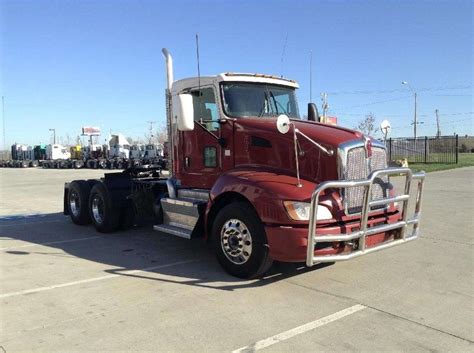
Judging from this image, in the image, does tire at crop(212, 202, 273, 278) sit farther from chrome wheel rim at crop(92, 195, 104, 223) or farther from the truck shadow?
chrome wheel rim at crop(92, 195, 104, 223)

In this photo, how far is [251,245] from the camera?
218 inches

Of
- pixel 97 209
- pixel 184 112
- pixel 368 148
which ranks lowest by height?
pixel 97 209

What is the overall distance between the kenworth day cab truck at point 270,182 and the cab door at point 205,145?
0.02m

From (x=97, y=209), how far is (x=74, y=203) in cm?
119

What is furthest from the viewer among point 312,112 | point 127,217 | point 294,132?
point 127,217

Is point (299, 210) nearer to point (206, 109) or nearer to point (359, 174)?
point (359, 174)

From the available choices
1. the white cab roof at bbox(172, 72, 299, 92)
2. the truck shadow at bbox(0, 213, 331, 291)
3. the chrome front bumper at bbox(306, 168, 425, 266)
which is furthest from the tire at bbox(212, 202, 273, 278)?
the white cab roof at bbox(172, 72, 299, 92)

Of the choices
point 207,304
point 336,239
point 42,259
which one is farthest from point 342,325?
point 42,259

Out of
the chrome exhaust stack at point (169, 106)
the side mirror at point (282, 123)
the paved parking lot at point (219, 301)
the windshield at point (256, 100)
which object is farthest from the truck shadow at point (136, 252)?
the windshield at point (256, 100)

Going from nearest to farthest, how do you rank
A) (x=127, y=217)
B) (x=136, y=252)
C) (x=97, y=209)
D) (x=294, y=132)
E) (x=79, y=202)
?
(x=294, y=132) → (x=136, y=252) → (x=127, y=217) → (x=97, y=209) → (x=79, y=202)

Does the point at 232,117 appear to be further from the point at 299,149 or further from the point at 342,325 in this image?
the point at 342,325

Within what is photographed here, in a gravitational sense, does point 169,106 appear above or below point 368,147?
above

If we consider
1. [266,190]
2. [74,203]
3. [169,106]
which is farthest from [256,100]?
[74,203]

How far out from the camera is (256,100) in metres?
6.85
